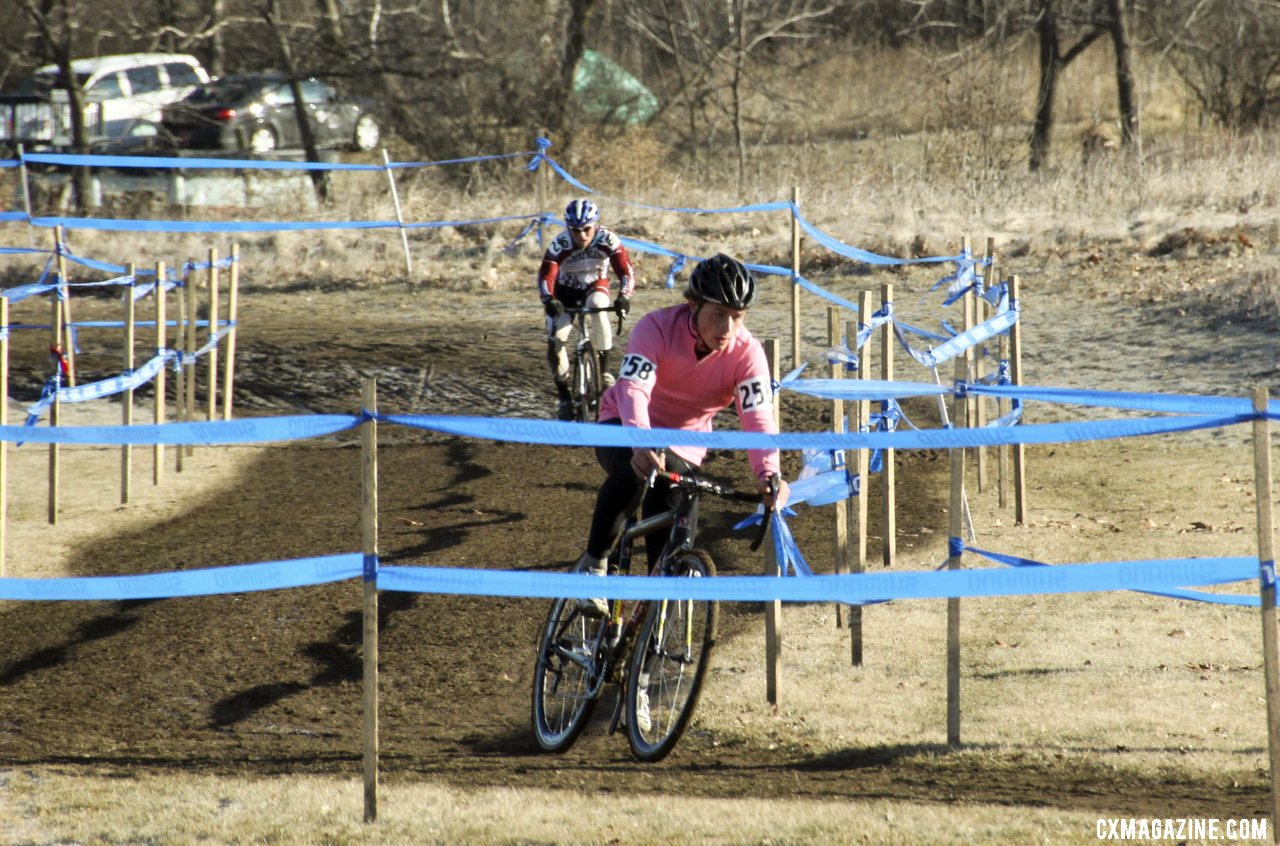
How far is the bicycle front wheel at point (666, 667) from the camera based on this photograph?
17.6 ft

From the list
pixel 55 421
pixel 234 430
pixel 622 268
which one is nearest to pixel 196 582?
pixel 234 430

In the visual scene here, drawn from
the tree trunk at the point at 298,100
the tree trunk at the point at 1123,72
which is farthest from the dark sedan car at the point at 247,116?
the tree trunk at the point at 1123,72

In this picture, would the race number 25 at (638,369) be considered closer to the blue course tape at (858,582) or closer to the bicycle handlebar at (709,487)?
the bicycle handlebar at (709,487)

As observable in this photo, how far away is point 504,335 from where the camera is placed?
1666 cm

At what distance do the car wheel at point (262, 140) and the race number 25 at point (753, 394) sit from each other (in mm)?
22410

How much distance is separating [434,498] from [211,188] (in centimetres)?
1551

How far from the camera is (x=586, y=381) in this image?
11.1 m

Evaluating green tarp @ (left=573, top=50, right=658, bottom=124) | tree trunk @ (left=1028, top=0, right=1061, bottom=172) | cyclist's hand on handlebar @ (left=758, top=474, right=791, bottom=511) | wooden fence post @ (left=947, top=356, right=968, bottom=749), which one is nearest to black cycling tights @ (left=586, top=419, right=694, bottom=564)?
cyclist's hand on handlebar @ (left=758, top=474, right=791, bottom=511)

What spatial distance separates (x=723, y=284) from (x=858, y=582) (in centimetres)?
135

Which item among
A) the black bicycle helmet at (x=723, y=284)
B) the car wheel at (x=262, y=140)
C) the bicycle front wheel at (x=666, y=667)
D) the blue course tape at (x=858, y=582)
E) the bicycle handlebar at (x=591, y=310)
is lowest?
the bicycle front wheel at (x=666, y=667)

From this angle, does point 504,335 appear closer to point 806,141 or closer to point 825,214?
point 825,214

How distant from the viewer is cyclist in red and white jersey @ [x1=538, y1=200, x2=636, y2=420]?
1100 cm

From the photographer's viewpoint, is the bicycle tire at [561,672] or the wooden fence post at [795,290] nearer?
the bicycle tire at [561,672]

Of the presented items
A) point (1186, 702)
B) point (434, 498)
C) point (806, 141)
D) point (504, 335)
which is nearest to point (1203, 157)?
point (806, 141)
